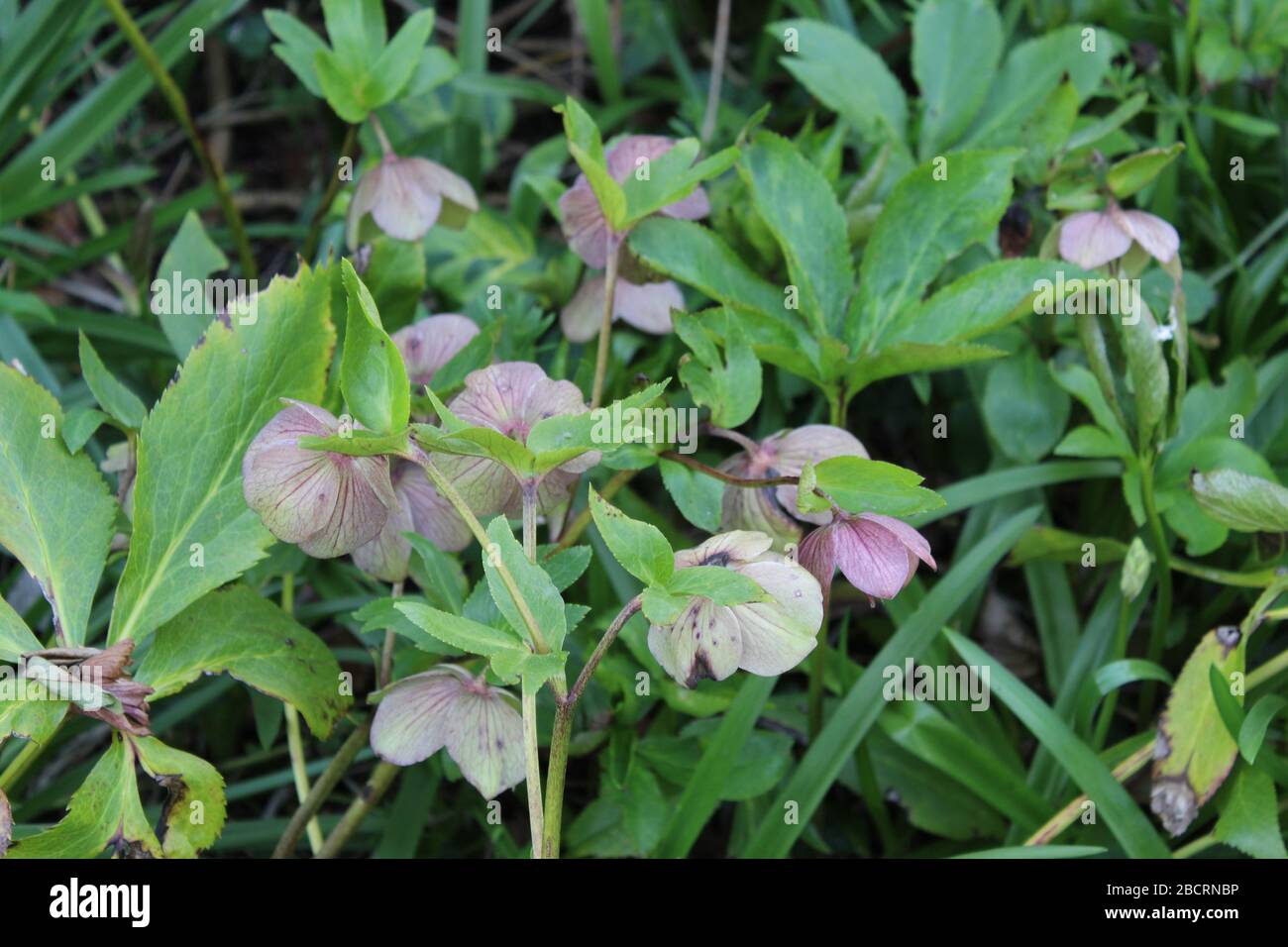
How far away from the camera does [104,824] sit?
2.59 ft

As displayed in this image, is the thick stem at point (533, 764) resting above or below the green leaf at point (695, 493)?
below

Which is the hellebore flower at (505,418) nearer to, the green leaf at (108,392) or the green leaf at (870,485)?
the green leaf at (870,485)

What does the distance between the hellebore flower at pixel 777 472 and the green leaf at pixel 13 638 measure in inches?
18.7

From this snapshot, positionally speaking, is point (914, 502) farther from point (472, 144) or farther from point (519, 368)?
point (472, 144)

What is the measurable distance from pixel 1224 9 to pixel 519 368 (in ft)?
3.38

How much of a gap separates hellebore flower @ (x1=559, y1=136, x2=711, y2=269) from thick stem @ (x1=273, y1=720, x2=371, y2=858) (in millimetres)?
415

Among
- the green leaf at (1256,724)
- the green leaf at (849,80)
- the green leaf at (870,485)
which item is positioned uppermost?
the green leaf at (849,80)

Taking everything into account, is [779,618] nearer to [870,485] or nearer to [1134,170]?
[870,485]

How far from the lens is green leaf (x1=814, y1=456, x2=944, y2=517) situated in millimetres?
732

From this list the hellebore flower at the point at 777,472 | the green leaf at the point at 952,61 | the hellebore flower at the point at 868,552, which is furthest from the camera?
the green leaf at the point at 952,61

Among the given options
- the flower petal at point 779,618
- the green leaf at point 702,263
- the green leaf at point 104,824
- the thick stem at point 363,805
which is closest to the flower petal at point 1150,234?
the green leaf at point 702,263

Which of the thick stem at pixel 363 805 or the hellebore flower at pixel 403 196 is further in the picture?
the hellebore flower at pixel 403 196

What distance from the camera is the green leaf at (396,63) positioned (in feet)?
3.56

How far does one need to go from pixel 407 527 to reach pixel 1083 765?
0.57 meters
